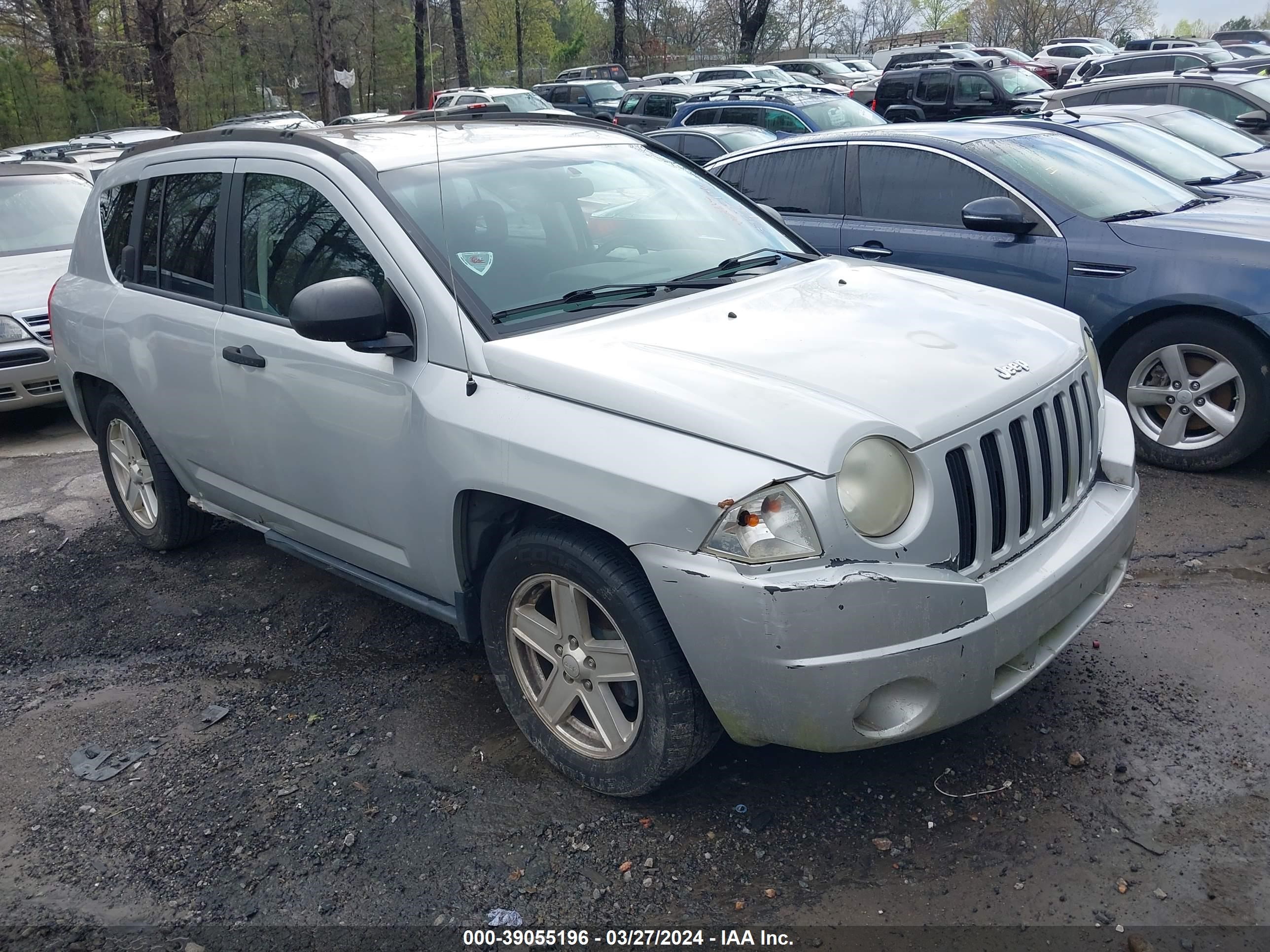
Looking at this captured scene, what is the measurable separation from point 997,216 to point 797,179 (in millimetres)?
1657

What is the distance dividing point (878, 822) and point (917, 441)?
1090 mm

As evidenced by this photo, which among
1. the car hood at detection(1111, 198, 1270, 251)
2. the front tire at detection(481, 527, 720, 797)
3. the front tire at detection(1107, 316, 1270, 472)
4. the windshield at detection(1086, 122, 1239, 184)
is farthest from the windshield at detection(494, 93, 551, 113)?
the front tire at detection(481, 527, 720, 797)

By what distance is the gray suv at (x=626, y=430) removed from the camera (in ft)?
8.57

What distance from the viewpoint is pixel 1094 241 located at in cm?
570

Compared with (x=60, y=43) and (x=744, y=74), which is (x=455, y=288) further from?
(x=744, y=74)

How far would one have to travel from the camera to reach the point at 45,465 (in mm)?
6926

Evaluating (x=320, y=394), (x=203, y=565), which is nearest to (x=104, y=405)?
(x=203, y=565)

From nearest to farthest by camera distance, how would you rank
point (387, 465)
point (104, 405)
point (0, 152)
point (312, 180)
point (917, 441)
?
point (917, 441) → point (387, 465) → point (312, 180) → point (104, 405) → point (0, 152)

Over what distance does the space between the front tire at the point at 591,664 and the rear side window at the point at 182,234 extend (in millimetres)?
1915

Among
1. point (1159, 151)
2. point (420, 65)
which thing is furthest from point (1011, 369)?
point (420, 65)

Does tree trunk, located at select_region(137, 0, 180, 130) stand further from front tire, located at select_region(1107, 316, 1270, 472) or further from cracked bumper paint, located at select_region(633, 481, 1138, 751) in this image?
cracked bumper paint, located at select_region(633, 481, 1138, 751)

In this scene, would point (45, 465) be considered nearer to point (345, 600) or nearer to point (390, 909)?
point (345, 600)

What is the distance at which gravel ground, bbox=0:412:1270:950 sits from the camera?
274cm

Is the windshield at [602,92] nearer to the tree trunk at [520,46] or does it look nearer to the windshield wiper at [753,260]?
the tree trunk at [520,46]
